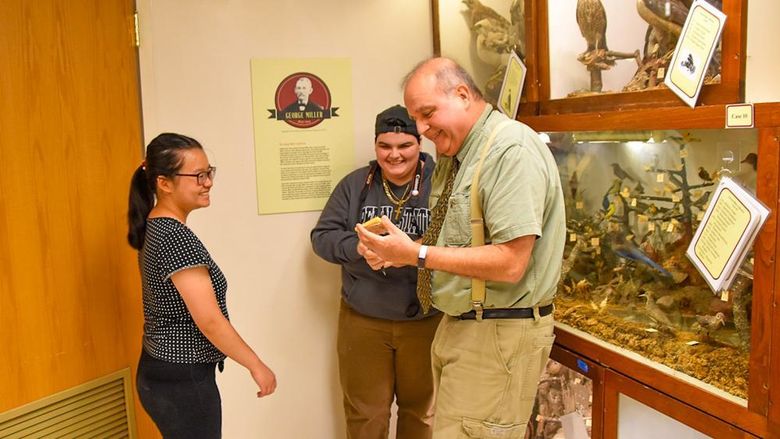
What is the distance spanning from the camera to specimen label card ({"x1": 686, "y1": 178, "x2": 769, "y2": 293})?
4.80 feet

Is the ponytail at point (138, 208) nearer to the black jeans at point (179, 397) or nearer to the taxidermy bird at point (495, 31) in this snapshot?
the black jeans at point (179, 397)

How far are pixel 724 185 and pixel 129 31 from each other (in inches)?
81.6

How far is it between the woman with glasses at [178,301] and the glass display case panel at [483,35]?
120cm

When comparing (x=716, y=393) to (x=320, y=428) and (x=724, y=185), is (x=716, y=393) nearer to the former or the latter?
(x=724, y=185)

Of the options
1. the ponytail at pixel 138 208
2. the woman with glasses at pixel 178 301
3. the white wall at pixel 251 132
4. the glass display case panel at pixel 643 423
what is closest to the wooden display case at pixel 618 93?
the white wall at pixel 251 132

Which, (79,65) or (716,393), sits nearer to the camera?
(716,393)

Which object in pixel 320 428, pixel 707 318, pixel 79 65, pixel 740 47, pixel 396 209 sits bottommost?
pixel 320 428

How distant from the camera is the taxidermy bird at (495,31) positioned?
7.78 feet

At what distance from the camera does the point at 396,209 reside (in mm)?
2465

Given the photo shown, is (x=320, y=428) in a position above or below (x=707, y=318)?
below

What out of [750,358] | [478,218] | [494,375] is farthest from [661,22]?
[494,375]

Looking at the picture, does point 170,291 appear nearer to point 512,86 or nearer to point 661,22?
point 512,86

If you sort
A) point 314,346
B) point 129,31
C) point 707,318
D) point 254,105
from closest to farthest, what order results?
point 707,318 < point 129,31 < point 254,105 < point 314,346

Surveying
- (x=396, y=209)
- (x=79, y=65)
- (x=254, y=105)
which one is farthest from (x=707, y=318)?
(x=79, y=65)
